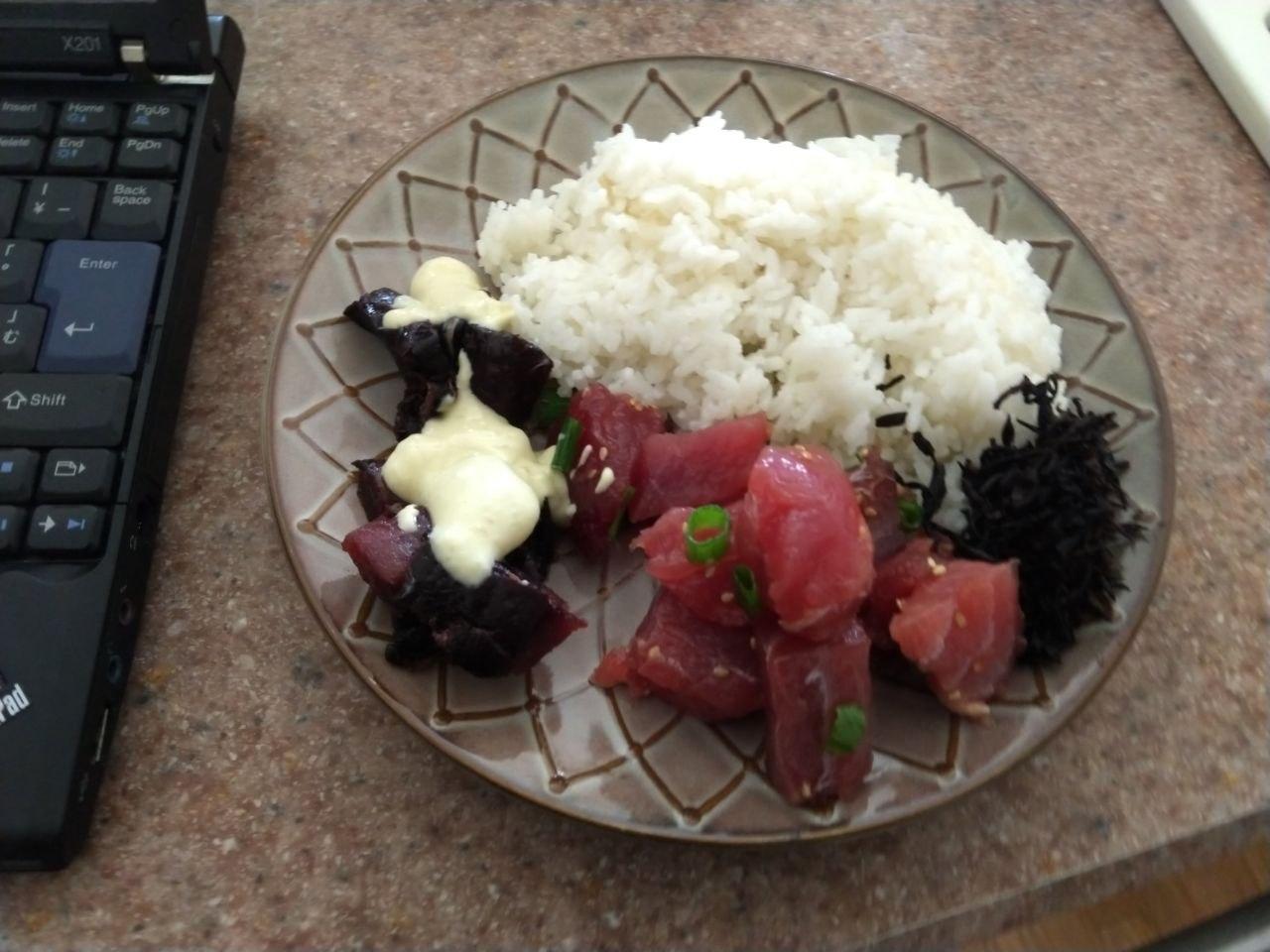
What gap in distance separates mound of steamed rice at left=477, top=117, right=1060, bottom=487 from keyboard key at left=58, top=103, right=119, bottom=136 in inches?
23.2

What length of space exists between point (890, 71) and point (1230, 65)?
63cm

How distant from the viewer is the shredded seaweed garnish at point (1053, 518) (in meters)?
1.22

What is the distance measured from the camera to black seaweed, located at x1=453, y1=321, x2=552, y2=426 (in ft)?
4.42

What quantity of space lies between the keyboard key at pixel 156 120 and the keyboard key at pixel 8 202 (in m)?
0.18

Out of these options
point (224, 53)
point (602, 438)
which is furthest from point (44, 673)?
point (224, 53)

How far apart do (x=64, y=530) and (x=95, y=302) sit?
35 cm

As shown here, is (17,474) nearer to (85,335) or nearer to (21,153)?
(85,335)

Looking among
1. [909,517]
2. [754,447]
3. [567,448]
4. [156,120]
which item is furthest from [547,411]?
[156,120]

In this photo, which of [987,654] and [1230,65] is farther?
[1230,65]

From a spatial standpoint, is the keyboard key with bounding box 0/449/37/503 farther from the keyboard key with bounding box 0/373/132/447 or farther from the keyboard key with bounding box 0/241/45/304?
the keyboard key with bounding box 0/241/45/304

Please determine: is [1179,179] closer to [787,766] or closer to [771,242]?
[771,242]

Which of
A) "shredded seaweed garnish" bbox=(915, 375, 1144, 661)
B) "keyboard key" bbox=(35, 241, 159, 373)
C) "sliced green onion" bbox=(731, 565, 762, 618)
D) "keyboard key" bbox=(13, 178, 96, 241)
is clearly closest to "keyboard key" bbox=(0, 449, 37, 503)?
"keyboard key" bbox=(35, 241, 159, 373)

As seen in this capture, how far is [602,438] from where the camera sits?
136 centimetres

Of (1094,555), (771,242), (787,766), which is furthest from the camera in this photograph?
(771,242)
